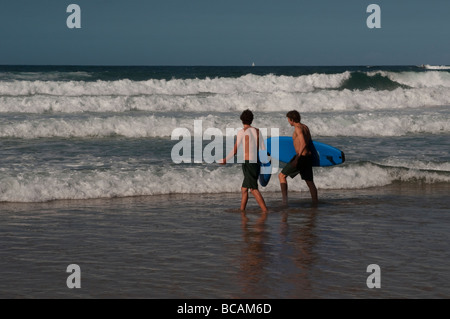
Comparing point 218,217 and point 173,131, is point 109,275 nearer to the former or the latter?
point 218,217

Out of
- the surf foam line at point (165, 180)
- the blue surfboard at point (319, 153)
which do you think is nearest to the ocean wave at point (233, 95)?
the surf foam line at point (165, 180)

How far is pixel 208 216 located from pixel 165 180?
2.30m

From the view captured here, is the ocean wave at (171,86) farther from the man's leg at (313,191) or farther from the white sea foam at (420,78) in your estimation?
the man's leg at (313,191)

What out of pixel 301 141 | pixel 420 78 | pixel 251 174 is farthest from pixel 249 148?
pixel 420 78

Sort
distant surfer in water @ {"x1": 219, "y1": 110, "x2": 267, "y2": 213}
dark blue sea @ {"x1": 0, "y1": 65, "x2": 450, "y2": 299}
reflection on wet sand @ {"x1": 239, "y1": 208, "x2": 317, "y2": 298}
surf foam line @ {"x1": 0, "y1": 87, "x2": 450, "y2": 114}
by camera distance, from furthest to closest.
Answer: surf foam line @ {"x1": 0, "y1": 87, "x2": 450, "y2": 114} < distant surfer in water @ {"x1": 219, "y1": 110, "x2": 267, "y2": 213} < dark blue sea @ {"x1": 0, "y1": 65, "x2": 450, "y2": 299} < reflection on wet sand @ {"x1": 239, "y1": 208, "x2": 317, "y2": 298}

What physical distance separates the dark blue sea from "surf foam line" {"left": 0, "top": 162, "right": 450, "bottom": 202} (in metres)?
0.02

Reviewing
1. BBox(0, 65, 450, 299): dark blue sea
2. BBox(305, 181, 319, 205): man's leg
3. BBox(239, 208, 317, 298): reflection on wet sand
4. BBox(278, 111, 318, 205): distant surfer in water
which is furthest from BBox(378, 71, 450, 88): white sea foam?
BBox(239, 208, 317, 298): reflection on wet sand

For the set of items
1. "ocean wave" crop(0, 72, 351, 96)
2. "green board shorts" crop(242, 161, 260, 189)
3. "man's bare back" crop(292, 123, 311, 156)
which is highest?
"ocean wave" crop(0, 72, 351, 96)

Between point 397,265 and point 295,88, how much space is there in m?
29.1

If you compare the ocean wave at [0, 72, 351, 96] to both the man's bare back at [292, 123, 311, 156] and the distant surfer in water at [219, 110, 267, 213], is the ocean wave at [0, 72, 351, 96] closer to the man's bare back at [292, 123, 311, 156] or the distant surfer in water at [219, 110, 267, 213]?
the man's bare back at [292, 123, 311, 156]

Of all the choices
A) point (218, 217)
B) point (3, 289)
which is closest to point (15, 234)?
point (3, 289)

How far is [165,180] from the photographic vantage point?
420 inches

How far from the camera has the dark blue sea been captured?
5.67 m

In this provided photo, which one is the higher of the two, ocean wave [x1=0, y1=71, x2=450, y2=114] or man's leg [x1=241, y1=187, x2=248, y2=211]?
ocean wave [x1=0, y1=71, x2=450, y2=114]
